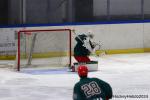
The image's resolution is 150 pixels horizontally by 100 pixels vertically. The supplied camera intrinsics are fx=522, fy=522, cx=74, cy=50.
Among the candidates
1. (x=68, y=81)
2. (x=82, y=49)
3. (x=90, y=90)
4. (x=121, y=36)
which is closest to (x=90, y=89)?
(x=90, y=90)

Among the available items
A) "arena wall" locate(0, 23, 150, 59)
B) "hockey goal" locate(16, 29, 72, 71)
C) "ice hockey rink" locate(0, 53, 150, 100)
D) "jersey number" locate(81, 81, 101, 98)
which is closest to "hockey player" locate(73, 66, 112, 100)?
"jersey number" locate(81, 81, 101, 98)

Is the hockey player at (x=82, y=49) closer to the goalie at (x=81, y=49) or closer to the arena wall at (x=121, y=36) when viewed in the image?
the goalie at (x=81, y=49)

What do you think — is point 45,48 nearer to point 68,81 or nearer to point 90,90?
point 68,81

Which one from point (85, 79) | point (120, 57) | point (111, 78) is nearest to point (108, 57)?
point (120, 57)

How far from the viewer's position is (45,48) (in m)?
15.5

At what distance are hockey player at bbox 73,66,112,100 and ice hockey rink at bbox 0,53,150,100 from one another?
163 inches

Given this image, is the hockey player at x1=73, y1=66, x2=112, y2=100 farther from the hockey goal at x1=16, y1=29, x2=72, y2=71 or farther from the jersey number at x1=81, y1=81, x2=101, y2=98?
the hockey goal at x1=16, y1=29, x2=72, y2=71

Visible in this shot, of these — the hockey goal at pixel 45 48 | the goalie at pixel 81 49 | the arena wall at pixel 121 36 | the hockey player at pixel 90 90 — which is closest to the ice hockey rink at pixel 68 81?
the goalie at pixel 81 49

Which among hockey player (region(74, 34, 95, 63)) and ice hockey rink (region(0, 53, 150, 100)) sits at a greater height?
hockey player (region(74, 34, 95, 63))

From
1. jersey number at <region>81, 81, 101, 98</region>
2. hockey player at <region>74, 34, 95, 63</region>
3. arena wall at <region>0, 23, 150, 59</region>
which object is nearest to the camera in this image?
jersey number at <region>81, 81, 101, 98</region>

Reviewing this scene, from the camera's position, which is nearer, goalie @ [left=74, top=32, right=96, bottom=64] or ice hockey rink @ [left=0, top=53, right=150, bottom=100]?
ice hockey rink @ [left=0, top=53, right=150, bottom=100]

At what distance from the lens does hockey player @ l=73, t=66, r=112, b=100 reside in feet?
19.9

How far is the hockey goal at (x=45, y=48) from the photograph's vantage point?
49.4 feet

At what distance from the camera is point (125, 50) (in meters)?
18.7
